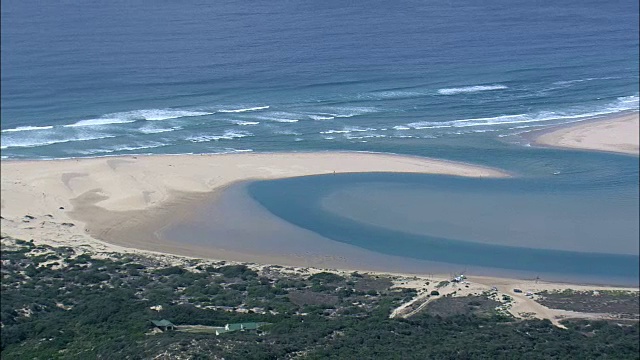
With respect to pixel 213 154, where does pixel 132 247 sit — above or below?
below

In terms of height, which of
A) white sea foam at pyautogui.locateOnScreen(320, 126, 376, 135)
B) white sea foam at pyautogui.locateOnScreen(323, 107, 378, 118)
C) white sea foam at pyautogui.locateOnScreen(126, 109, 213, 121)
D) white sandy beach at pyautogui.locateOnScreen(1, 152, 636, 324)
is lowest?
white sandy beach at pyautogui.locateOnScreen(1, 152, 636, 324)

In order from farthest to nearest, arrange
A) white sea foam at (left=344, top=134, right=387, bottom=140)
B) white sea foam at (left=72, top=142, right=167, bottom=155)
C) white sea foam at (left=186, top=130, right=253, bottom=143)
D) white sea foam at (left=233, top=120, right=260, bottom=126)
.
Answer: white sea foam at (left=233, top=120, right=260, bottom=126), white sea foam at (left=344, top=134, right=387, bottom=140), white sea foam at (left=186, top=130, right=253, bottom=143), white sea foam at (left=72, top=142, right=167, bottom=155)

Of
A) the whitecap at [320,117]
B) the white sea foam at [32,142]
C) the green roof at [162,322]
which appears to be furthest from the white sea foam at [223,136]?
the green roof at [162,322]

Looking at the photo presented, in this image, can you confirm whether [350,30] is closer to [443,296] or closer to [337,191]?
[337,191]

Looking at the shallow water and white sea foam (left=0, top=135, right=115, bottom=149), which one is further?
white sea foam (left=0, top=135, right=115, bottom=149)

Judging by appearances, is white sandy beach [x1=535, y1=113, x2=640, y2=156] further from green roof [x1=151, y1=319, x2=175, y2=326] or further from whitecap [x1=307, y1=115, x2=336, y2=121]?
green roof [x1=151, y1=319, x2=175, y2=326]

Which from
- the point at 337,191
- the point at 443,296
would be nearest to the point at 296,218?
the point at 337,191

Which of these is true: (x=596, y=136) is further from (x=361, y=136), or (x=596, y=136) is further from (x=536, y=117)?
(x=361, y=136)

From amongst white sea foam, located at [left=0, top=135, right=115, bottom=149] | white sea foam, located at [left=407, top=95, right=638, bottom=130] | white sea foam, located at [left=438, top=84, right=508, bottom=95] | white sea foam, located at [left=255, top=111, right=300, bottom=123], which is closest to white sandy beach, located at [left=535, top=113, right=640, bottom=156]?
white sea foam, located at [left=407, top=95, right=638, bottom=130]
